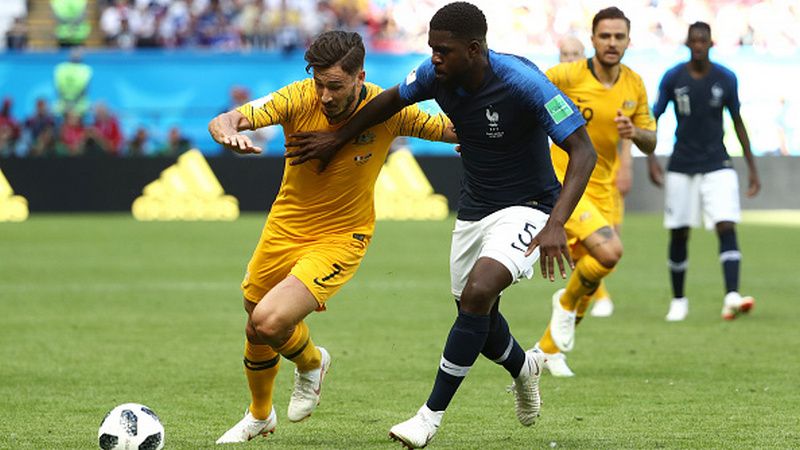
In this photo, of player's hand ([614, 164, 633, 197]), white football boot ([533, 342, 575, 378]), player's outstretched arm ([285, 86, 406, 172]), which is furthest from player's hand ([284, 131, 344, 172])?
player's hand ([614, 164, 633, 197])

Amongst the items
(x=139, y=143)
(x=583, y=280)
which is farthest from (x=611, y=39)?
(x=139, y=143)

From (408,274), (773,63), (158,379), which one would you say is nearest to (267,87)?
(773,63)

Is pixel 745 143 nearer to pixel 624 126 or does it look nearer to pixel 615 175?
pixel 615 175

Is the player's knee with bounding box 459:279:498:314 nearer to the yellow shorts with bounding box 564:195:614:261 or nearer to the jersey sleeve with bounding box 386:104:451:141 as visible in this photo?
the jersey sleeve with bounding box 386:104:451:141

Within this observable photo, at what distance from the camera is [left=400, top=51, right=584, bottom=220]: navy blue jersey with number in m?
6.72

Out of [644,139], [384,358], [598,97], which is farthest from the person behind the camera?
[384,358]

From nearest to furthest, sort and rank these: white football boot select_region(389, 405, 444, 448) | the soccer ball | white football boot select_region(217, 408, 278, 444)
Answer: the soccer ball → white football boot select_region(389, 405, 444, 448) → white football boot select_region(217, 408, 278, 444)

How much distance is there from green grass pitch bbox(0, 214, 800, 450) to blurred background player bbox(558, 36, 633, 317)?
0.26 meters

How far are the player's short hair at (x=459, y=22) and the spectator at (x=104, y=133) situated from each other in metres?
23.0

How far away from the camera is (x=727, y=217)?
42.1 ft

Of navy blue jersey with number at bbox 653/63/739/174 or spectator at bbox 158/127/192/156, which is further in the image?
spectator at bbox 158/127/192/156

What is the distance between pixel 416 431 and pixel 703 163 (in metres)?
7.15

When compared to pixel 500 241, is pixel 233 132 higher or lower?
higher

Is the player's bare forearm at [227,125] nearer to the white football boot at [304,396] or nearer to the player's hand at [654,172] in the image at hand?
the white football boot at [304,396]
